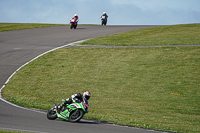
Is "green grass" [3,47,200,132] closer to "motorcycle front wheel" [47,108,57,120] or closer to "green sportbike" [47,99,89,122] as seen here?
"green sportbike" [47,99,89,122]

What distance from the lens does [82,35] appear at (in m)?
38.8

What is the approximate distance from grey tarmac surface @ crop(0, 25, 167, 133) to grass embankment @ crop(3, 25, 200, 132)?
1.07 m

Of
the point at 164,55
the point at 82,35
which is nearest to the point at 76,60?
the point at 164,55

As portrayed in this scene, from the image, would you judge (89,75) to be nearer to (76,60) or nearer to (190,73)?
(76,60)

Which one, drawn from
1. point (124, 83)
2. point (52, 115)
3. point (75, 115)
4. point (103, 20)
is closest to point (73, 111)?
point (75, 115)

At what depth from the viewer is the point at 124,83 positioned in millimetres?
21234

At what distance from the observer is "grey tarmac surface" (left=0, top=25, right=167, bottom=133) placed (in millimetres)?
10664

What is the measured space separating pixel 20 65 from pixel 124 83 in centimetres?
929

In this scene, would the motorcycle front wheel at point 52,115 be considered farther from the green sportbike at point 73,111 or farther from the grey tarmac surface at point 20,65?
the grey tarmac surface at point 20,65

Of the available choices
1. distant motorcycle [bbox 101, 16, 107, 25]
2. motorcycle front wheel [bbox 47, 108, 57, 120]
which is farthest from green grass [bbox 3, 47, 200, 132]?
distant motorcycle [bbox 101, 16, 107, 25]

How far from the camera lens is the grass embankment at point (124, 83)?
14.8 m

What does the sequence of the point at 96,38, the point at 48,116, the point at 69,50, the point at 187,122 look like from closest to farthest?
the point at 48,116 < the point at 187,122 < the point at 69,50 < the point at 96,38

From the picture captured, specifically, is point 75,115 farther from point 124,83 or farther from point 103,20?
point 103,20

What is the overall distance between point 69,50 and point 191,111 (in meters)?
16.4
